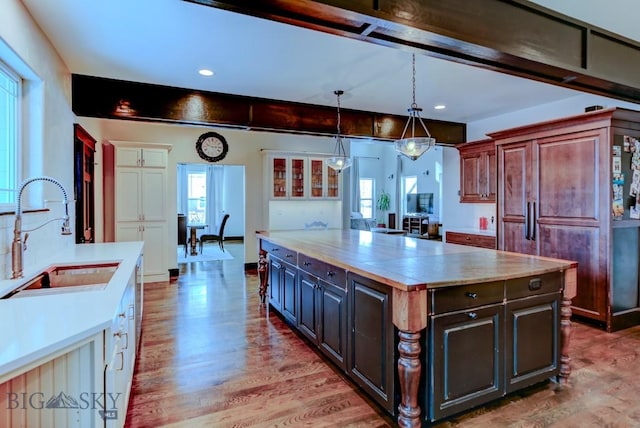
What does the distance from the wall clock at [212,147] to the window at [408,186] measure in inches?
310

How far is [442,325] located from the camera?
76.6 inches

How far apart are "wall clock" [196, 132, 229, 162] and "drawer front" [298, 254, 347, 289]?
407cm

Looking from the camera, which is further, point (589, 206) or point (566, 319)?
point (589, 206)

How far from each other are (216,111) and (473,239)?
12.7 ft

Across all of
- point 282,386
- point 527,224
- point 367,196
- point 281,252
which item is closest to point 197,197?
point 367,196

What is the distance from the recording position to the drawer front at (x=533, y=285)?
2168 millimetres

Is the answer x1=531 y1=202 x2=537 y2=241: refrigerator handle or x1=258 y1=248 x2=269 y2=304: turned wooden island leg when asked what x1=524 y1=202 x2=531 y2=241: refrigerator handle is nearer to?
x1=531 y1=202 x2=537 y2=241: refrigerator handle

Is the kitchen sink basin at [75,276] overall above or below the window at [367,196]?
below

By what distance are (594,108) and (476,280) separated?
284cm

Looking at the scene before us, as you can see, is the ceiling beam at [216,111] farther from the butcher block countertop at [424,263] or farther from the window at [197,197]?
the window at [197,197]

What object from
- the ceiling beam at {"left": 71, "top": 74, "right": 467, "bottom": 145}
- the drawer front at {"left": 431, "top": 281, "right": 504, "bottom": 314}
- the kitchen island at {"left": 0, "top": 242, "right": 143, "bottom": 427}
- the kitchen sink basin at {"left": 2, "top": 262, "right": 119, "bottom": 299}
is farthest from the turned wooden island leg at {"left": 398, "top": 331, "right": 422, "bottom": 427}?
the ceiling beam at {"left": 71, "top": 74, "right": 467, "bottom": 145}

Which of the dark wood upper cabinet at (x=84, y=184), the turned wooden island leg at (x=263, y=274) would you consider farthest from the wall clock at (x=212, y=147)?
the turned wooden island leg at (x=263, y=274)

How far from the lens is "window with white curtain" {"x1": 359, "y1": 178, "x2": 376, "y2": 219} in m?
13.7

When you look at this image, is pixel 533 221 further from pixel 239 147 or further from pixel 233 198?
pixel 233 198
